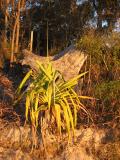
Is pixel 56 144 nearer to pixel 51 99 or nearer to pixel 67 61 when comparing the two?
pixel 51 99

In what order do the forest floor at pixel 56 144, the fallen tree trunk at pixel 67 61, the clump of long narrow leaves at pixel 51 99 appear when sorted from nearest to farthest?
the clump of long narrow leaves at pixel 51 99 → the forest floor at pixel 56 144 → the fallen tree trunk at pixel 67 61

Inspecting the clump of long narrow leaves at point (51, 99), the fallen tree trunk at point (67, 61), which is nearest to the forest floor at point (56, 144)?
the clump of long narrow leaves at point (51, 99)

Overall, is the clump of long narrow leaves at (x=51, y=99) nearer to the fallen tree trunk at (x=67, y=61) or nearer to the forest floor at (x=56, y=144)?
the forest floor at (x=56, y=144)

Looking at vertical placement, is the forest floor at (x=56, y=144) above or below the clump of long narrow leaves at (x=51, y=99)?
below

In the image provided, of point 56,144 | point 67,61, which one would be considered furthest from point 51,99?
point 67,61

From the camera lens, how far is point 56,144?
301 inches

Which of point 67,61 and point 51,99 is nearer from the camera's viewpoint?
point 51,99

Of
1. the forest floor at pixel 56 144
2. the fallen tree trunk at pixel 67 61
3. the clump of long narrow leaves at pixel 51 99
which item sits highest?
the fallen tree trunk at pixel 67 61

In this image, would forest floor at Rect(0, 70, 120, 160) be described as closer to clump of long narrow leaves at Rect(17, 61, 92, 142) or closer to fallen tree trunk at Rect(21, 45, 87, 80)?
clump of long narrow leaves at Rect(17, 61, 92, 142)

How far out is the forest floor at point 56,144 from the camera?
7539 mm

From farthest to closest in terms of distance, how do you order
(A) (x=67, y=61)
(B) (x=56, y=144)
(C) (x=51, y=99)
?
(A) (x=67, y=61), (B) (x=56, y=144), (C) (x=51, y=99)

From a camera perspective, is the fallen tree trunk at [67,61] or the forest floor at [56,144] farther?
the fallen tree trunk at [67,61]

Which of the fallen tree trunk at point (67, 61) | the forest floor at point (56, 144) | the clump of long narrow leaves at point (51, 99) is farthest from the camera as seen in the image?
the fallen tree trunk at point (67, 61)

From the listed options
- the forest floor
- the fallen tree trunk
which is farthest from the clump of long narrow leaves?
the fallen tree trunk
